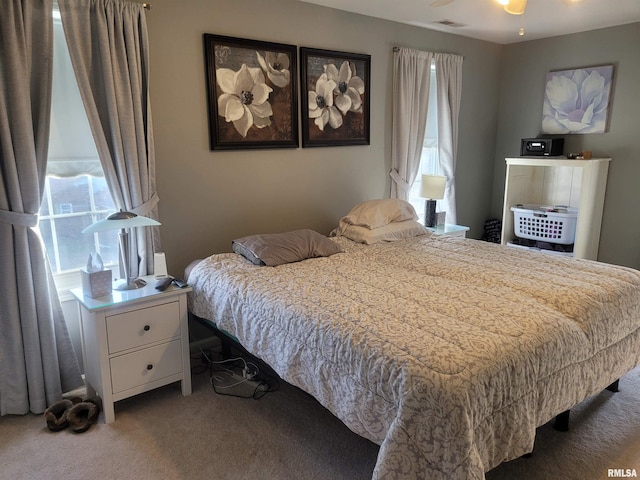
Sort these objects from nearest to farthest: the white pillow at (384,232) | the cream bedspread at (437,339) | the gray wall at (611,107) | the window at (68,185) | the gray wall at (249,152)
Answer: the cream bedspread at (437,339) < the window at (68,185) < the gray wall at (249,152) < the white pillow at (384,232) < the gray wall at (611,107)

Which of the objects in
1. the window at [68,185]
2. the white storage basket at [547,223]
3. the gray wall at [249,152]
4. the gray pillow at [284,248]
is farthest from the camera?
the white storage basket at [547,223]

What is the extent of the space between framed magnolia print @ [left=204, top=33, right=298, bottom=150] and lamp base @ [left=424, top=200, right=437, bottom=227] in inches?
54.5

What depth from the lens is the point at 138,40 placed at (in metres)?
2.62

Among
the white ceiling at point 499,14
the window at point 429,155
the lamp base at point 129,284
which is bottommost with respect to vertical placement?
the lamp base at point 129,284

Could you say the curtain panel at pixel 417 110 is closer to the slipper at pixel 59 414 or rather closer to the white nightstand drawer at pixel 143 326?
the white nightstand drawer at pixel 143 326

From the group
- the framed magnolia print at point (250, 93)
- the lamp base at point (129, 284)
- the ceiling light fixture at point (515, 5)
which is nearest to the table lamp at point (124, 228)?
the lamp base at point (129, 284)

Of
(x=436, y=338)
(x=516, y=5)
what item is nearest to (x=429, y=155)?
(x=516, y=5)

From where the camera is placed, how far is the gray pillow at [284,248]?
277 cm

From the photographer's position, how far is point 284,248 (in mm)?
2846

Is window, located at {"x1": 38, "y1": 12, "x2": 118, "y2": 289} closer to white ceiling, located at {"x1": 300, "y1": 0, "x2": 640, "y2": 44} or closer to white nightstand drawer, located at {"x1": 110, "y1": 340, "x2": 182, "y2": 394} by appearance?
white nightstand drawer, located at {"x1": 110, "y1": 340, "x2": 182, "y2": 394}

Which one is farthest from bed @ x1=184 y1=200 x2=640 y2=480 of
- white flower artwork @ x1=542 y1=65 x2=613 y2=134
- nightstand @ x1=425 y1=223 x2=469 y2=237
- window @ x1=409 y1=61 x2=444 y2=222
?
white flower artwork @ x1=542 y1=65 x2=613 y2=134

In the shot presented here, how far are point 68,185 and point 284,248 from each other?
129 cm

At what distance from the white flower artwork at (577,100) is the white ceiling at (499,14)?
0.39 metres

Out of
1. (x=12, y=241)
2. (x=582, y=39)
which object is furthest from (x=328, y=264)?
(x=582, y=39)
